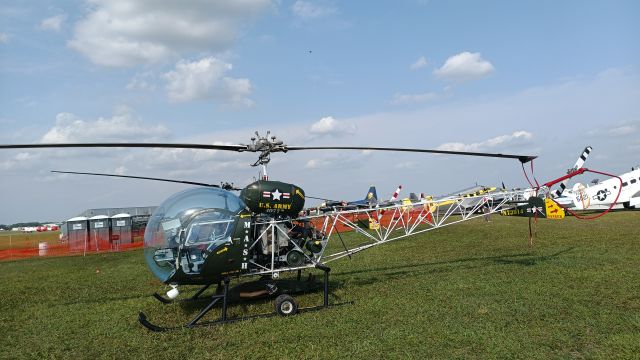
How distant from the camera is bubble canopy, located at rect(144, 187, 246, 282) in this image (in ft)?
26.3

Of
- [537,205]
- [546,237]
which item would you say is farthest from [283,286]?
[546,237]

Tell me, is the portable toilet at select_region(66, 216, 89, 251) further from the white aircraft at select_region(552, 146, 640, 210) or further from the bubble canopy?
the white aircraft at select_region(552, 146, 640, 210)

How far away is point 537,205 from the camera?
39.3ft

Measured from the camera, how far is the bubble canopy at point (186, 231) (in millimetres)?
8031

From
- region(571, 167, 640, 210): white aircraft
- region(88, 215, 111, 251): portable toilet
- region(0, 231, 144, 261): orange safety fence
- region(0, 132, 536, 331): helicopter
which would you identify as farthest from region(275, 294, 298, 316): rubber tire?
region(571, 167, 640, 210): white aircraft

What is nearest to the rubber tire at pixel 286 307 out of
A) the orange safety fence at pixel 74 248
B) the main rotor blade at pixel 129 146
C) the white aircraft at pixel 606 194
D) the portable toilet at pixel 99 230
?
the main rotor blade at pixel 129 146

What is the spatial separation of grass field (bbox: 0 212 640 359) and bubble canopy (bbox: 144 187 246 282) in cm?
120

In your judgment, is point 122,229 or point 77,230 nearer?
point 77,230

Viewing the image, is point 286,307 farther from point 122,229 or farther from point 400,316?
point 122,229

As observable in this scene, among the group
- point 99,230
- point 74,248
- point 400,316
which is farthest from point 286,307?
point 99,230

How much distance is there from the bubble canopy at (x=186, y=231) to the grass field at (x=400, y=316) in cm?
120

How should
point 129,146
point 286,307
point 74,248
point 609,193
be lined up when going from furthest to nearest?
point 609,193 → point 74,248 → point 286,307 → point 129,146

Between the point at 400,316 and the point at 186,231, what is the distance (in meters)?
4.13

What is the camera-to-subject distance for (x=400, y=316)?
775 centimetres
